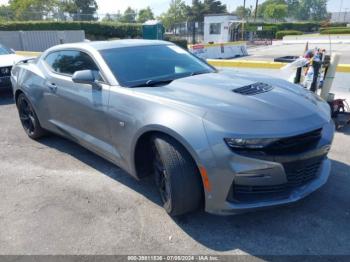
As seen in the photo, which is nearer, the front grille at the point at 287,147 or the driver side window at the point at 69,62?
the front grille at the point at 287,147

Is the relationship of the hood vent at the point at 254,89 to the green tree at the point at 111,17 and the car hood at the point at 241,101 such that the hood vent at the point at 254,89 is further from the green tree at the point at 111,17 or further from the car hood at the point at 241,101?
the green tree at the point at 111,17

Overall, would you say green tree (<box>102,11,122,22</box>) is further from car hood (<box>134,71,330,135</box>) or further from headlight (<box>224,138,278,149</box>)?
headlight (<box>224,138,278,149</box>)

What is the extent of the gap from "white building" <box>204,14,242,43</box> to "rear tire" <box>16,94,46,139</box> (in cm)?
3106

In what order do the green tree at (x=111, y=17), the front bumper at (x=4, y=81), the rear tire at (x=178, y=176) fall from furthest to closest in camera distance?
the green tree at (x=111, y=17) < the front bumper at (x=4, y=81) < the rear tire at (x=178, y=176)

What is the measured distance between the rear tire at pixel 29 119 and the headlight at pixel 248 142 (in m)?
3.44

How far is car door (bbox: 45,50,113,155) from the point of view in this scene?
338cm

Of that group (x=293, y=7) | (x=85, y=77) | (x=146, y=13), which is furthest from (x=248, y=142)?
(x=293, y=7)

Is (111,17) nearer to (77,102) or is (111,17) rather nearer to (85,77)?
(77,102)

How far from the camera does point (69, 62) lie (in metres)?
4.02

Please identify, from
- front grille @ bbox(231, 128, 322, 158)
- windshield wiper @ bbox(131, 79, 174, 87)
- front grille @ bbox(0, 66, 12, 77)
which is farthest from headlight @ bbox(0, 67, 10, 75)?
front grille @ bbox(231, 128, 322, 158)

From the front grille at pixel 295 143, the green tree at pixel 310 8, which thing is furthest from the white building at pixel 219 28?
the green tree at pixel 310 8

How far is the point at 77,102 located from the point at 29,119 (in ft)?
6.04

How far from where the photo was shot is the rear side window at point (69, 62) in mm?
3670

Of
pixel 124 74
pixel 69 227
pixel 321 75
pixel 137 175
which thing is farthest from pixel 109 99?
pixel 321 75
